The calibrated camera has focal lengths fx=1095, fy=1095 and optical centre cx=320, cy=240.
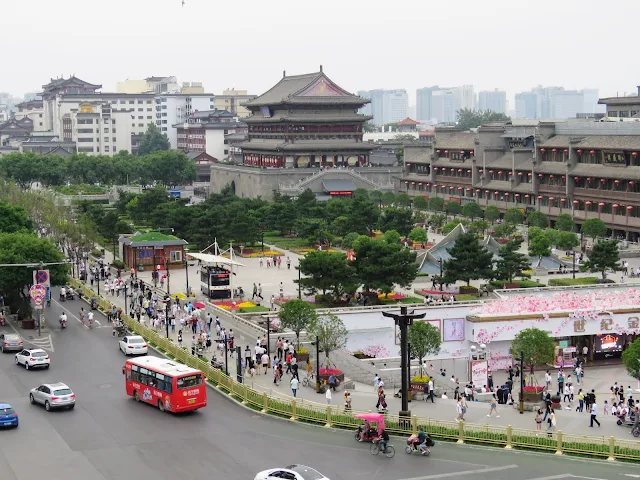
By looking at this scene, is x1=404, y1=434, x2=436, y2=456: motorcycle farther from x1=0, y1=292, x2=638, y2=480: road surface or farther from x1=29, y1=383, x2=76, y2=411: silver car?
x1=29, y1=383, x2=76, y2=411: silver car

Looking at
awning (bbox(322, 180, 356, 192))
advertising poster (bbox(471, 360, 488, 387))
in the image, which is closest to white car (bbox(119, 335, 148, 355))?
advertising poster (bbox(471, 360, 488, 387))

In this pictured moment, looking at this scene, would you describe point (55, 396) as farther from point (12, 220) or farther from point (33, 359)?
point (12, 220)

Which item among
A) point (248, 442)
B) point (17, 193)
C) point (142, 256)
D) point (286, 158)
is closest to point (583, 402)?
point (248, 442)

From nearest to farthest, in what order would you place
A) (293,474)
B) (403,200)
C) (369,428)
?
(293,474)
(369,428)
(403,200)

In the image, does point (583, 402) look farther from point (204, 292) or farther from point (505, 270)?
point (204, 292)

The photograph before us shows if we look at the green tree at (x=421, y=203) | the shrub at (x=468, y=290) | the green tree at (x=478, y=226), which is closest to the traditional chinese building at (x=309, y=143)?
the green tree at (x=421, y=203)

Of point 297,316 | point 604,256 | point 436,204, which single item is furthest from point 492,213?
point 297,316

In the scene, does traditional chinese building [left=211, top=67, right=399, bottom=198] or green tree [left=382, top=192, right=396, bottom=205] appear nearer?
green tree [left=382, top=192, right=396, bottom=205]
